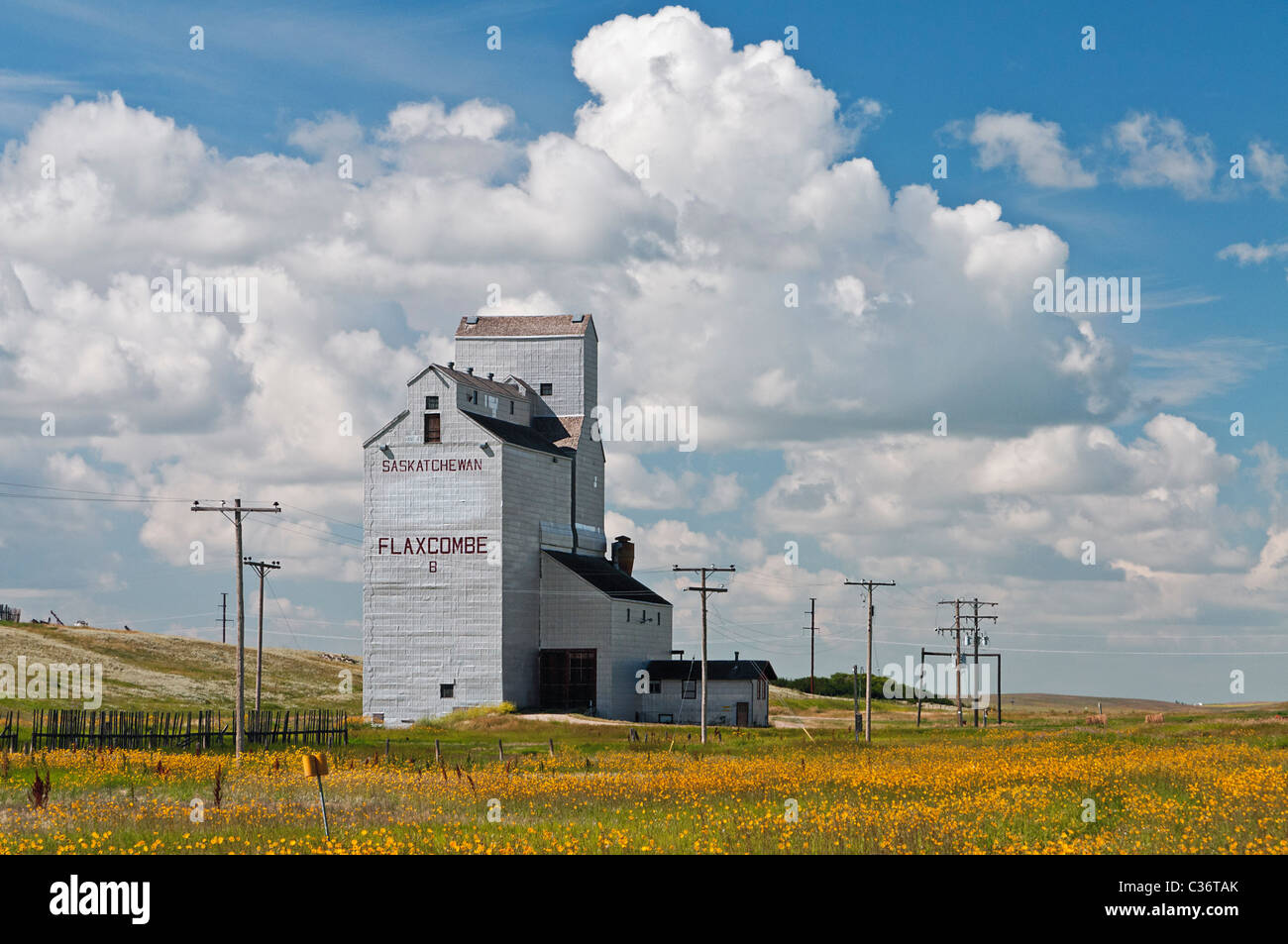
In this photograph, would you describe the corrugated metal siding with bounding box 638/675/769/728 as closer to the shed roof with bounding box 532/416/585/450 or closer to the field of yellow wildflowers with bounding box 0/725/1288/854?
the shed roof with bounding box 532/416/585/450

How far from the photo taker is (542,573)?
270ft

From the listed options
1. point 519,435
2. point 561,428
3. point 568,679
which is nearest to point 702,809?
point 568,679

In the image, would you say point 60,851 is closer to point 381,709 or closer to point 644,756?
point 644,756

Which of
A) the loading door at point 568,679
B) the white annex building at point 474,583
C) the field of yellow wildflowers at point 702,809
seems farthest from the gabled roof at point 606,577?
the field of yellow wildflowers at point 702,809

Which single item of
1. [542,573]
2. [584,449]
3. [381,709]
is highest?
[584,449]

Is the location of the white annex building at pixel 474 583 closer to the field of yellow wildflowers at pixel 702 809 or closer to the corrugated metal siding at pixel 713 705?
the corrugated metal siding at pixel 713 705

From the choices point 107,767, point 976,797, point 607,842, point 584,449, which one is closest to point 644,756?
point 107,767

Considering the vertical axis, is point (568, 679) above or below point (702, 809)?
below

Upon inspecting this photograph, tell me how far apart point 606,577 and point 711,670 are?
8.85 meters

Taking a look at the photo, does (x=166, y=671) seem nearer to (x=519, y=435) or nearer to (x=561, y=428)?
(x=561, y=428)

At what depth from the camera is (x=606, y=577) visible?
3319 inches
